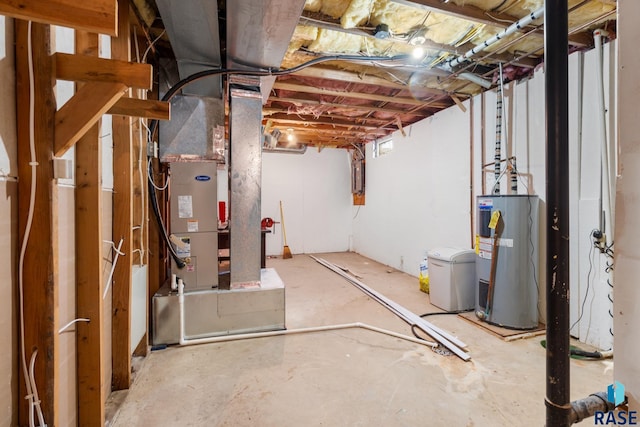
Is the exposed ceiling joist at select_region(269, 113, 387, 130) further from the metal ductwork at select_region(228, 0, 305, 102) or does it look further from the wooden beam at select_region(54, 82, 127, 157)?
the wooden beam at select_region(54, 82, 127, 157)

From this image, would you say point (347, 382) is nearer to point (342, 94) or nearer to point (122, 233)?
point (122, 233)

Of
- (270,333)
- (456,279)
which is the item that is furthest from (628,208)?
(456,279)

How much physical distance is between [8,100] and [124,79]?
1.15 ft

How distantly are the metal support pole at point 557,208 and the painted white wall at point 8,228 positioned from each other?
1.57 m

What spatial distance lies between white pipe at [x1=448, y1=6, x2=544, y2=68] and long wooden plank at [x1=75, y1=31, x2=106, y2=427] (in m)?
2.58

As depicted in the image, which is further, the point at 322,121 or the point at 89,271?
the point at 322,121

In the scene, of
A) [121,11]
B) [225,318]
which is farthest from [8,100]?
[225,318]

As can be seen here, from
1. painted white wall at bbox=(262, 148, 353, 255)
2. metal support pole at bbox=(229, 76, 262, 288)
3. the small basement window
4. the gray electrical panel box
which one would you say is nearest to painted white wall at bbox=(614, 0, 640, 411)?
metal support pole at bbox=(229, 76, 262, 288)

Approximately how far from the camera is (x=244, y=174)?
2.51 metres

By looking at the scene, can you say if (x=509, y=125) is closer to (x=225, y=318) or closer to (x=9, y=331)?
(x=225, y=318)

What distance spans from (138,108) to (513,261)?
3033 mm

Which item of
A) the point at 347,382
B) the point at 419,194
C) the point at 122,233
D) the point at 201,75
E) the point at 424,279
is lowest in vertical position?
the point at 347,382

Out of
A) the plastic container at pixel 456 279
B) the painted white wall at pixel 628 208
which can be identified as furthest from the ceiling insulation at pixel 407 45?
the plastic container at pixel 456 279

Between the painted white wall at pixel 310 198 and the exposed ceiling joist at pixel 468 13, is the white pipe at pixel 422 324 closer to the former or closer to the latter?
the exposed ceiling joist at pixel 468 13
